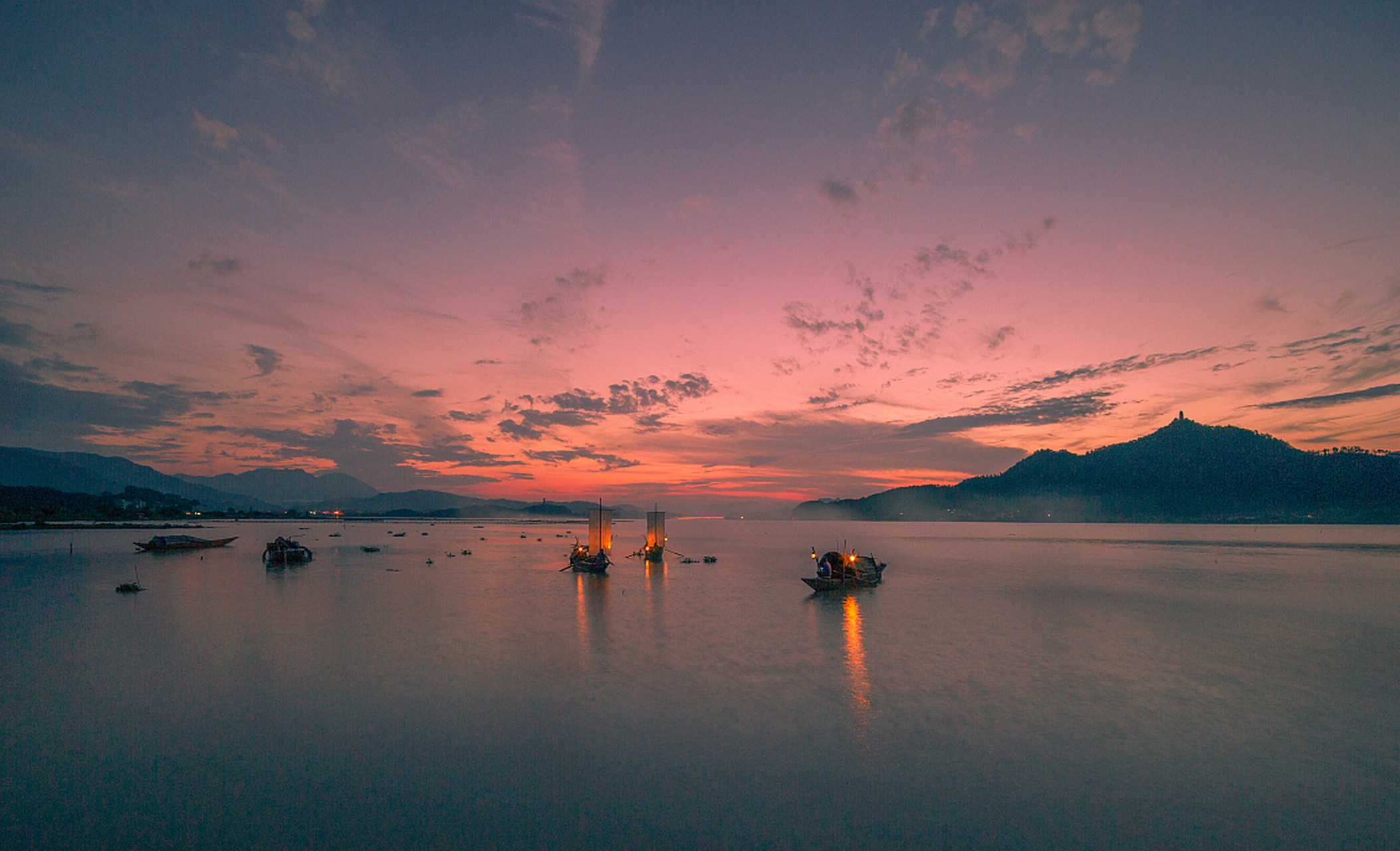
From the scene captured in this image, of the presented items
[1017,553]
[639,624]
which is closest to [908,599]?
[639,624]

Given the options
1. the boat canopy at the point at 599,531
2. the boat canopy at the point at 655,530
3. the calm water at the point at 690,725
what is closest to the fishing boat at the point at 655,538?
the boat canopy at the point at 655,530

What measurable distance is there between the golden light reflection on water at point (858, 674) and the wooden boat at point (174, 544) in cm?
9005

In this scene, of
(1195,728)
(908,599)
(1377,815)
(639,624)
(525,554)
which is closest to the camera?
(1377,815)

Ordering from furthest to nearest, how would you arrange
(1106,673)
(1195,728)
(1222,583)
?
(1222,583)
(1106,673)
(1195,728)

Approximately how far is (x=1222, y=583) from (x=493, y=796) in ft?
219

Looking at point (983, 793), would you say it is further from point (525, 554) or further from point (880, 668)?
point (525, 554)

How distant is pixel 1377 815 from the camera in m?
12.0

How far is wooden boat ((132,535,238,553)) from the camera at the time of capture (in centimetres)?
8075

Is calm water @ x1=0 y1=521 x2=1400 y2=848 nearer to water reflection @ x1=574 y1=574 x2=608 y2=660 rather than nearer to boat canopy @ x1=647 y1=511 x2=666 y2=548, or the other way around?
water reflection @ x1=574 y1=574 x2=608 y2=660

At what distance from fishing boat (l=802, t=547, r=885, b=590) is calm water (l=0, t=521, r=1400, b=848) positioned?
695cm

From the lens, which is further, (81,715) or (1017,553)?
(1017,553)

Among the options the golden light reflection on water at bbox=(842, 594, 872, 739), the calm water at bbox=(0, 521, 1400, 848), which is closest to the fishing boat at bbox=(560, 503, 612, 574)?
the calm water at bbox=(0, 521, 1400, 848)

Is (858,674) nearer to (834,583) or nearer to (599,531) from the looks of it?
(834,583)

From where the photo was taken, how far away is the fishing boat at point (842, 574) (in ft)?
157
